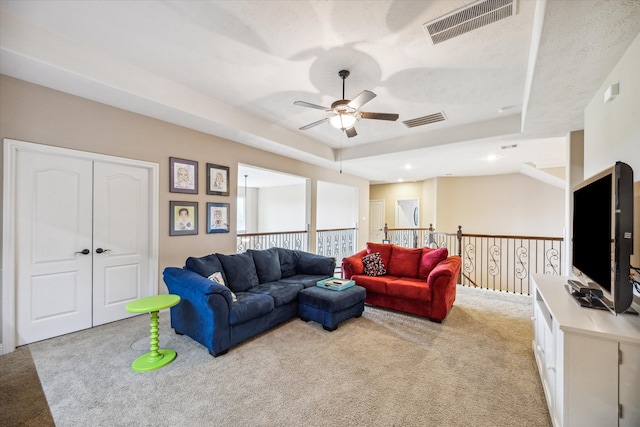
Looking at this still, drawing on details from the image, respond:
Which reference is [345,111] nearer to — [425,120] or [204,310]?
[425,120]

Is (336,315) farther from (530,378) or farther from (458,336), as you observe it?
(530,378)

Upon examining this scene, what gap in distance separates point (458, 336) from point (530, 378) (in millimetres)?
821

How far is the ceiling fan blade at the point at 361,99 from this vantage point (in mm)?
2463

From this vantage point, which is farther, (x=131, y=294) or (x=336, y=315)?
(x=131, y=294)

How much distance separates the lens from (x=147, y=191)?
145 inches

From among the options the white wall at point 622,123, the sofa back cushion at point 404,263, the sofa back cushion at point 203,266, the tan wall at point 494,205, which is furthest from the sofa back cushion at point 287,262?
the tan wall at point 494,205

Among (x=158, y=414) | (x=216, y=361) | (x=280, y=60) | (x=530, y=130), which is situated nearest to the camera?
(x=158, y=414)

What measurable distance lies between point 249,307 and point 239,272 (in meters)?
0.79

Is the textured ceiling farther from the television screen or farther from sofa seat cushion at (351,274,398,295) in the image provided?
sofa seat cushion at (351,274,398,295)

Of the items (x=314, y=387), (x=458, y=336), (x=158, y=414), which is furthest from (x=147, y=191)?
(x=458, y=336)

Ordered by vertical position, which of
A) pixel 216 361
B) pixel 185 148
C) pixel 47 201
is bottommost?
pixel 216 361

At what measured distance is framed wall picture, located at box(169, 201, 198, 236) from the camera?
3.88 meters

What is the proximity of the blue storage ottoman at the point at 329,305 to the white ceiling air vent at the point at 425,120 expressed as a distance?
2.81 m

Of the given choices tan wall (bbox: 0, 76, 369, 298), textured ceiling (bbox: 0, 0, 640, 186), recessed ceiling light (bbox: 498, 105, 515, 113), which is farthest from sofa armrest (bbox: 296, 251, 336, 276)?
recessed ceiling light (bbox: 498, 105, 515, 113)
